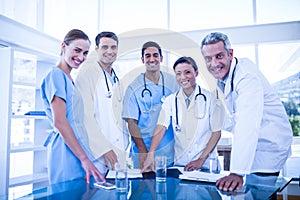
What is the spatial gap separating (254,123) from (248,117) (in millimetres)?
38

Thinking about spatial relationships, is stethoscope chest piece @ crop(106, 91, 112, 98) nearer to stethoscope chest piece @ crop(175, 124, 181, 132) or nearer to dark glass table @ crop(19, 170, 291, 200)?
stethoscope chest piece @ crop(175, 124, 181, 132)

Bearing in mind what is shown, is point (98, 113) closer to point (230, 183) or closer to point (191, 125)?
point (191, 125)

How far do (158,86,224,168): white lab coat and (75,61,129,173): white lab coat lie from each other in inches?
12.9

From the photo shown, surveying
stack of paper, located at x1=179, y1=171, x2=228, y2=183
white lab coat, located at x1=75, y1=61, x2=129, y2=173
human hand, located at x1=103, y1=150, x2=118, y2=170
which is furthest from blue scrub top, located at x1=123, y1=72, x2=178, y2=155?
stack of paper, located at x1=179, y1=171, x2=228, y2=183

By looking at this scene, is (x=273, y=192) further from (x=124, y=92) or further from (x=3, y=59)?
(x=3, y=59)

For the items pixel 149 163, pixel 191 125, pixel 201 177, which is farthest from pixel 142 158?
pixel 201 177

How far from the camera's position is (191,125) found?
1854mm

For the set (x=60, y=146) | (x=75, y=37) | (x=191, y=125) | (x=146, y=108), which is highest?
(x=75, y=37)

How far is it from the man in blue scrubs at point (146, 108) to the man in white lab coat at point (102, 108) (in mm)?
76

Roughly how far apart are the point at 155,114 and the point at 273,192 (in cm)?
102

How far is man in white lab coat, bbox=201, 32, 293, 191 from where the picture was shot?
136 cm

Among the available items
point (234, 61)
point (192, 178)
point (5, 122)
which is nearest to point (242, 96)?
point (234, 61)

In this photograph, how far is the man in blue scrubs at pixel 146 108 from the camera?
192cm

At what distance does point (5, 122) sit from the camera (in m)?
2.26
